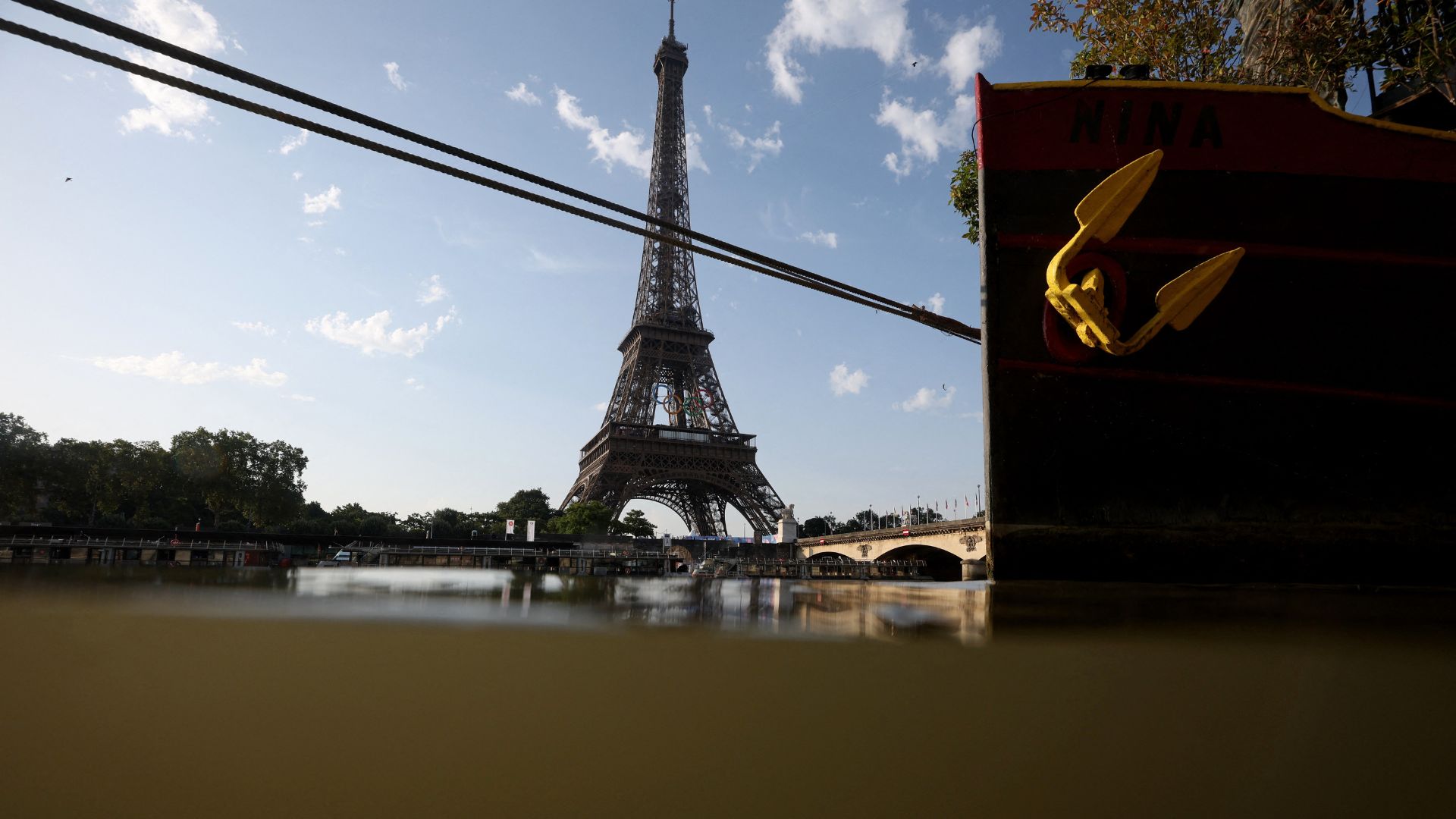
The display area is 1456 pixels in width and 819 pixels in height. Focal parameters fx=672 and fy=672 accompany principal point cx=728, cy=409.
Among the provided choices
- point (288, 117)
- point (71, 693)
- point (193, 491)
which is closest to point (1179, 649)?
point (71, 693)

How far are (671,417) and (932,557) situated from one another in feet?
72.4

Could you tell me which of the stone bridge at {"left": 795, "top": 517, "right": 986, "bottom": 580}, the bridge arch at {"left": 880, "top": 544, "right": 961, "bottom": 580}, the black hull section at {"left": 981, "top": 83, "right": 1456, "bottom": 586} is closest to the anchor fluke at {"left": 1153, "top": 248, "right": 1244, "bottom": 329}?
the black hull section at {"left": 981, "top": 83, "right": 1456, "bottom": 586}

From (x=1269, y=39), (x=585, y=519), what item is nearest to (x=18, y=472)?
(x=585, y=519)

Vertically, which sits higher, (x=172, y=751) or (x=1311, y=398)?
(x=1311, y=398)

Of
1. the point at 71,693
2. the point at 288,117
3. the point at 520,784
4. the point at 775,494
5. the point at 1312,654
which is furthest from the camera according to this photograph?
the point at 775,494

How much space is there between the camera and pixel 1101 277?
15.0 ft

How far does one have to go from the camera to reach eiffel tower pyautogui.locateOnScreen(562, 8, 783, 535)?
1772 inches

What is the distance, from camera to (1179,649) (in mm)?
2309

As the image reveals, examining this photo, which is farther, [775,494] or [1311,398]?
[775,494]

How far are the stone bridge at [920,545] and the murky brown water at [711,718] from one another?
25.8 m

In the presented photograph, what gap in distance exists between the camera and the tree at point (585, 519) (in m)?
51.5

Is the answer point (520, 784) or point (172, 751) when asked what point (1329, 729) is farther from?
point (172, 751)

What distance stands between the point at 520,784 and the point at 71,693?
1.32 metres

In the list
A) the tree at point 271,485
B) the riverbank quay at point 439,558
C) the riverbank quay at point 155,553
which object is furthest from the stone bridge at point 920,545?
the tree at point 271,485
